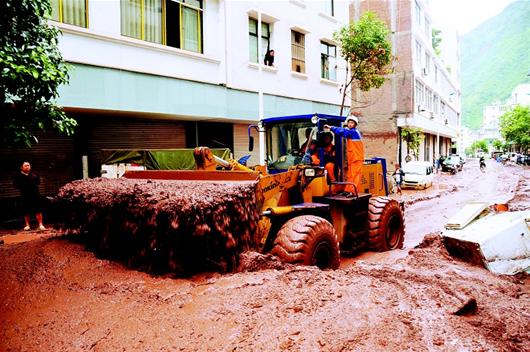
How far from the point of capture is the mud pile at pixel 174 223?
4.58 metres

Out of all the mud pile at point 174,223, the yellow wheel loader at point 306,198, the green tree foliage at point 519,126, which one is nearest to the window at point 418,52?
the yellow wheel loader at point 306,198

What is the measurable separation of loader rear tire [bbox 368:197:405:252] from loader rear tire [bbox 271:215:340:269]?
2155 millimetres

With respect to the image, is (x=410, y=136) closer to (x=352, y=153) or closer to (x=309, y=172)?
(x=352, y=153)

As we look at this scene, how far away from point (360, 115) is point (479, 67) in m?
160

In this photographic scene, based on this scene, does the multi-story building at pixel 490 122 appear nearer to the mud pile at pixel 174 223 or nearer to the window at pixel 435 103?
the window at pixel 435 103

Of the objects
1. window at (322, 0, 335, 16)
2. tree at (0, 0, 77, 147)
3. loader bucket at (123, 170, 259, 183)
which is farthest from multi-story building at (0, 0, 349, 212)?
loader bucket at (123, 170, 259, 183)

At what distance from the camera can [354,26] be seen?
58.2 ft

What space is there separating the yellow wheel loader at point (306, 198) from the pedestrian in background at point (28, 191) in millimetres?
5078

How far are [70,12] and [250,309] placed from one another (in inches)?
423

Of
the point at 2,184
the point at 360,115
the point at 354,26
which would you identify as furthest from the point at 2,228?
the point at 360,115

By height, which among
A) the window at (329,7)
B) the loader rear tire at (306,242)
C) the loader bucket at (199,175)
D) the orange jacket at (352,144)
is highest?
the window at (329,7)

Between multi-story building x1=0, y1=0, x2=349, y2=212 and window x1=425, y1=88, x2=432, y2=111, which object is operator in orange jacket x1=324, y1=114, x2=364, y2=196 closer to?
multi-story building x1=0, y1=0, x2=349, y2=212

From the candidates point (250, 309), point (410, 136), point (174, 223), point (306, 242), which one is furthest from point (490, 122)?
point (250, 309)

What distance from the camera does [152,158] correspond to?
12961mm
